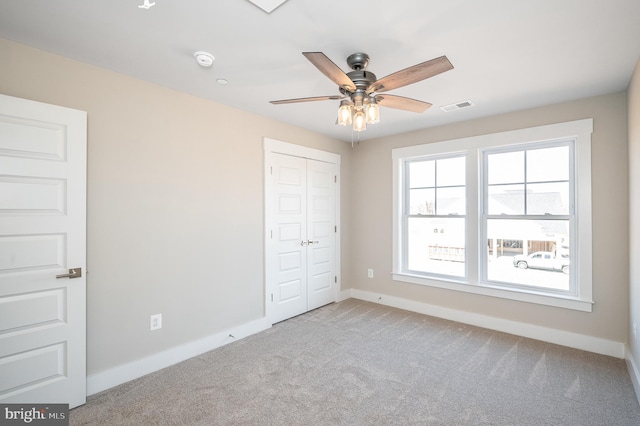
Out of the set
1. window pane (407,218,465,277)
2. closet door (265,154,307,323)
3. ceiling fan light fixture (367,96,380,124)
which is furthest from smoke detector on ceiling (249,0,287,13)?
window pane (407,218,465,277)

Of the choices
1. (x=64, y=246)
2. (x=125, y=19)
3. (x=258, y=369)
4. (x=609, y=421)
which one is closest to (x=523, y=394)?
(x=609, y=421)

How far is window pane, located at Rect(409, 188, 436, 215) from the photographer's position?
422 cm

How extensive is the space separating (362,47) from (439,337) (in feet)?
10.0

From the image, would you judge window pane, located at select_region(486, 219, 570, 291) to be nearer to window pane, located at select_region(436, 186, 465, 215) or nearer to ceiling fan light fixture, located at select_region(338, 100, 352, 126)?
window pane, located at select_region(436, 186, 465, 215)

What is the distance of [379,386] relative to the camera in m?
2.41

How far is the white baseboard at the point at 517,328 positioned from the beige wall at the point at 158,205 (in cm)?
208

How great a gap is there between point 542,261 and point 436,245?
3.98 ft

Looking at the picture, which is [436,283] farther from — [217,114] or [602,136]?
[217,114]

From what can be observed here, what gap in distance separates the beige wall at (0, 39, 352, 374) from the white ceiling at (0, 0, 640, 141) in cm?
22

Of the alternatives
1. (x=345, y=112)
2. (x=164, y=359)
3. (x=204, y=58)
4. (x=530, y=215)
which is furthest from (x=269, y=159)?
(x=530, y=215)

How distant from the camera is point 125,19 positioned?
5.85ft

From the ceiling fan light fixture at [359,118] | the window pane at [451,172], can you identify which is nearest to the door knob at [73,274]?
the ceiling fan light fixture at [359,118]

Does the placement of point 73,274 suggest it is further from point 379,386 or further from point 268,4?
point 379,386

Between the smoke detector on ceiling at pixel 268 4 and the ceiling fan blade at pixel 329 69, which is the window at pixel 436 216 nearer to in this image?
the ceiling fan blade at pixel 329 69
